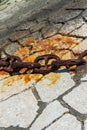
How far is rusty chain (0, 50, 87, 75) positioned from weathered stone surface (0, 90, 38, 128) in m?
0.25

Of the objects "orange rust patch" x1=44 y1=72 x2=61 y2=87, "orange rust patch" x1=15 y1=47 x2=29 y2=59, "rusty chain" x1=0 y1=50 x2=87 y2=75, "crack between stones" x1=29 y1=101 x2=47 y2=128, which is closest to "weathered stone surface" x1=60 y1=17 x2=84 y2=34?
"orange rust patch" x1=15 y1=47 x2=29 y2=59

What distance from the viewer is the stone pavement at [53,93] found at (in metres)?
2.76

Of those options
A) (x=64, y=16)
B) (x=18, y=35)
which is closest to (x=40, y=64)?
(x=18, y=35)

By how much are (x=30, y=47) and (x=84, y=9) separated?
99 cm

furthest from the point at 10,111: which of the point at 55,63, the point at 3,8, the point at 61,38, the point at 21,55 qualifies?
the point at 3,8

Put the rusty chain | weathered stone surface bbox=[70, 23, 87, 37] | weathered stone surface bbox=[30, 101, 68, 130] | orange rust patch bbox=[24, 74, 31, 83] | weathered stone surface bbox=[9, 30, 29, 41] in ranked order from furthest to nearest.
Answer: weathered stone surface bbox=[9, 30, 29, 41] < weathered stone surface bbox=[70, 23, 87, 37] < orange rust patch bbox=[24, 74, 31, 83] < the rusty chain < weathered stone surface bbox=[30, 101, 68, 130]

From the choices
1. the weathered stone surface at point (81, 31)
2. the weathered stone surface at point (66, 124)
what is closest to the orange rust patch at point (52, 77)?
the weathered stone surface at point (66, 124)

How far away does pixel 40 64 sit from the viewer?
3162 millimetres

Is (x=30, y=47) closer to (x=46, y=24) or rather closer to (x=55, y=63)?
(x=46, y=24)

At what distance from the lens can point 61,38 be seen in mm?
3932

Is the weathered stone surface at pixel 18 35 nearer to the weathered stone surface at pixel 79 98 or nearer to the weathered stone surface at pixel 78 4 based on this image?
the weathered stone surface at pixel 78 4

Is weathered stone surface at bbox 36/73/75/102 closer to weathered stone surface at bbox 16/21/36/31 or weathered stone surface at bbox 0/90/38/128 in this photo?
weathered stone surface at bbox 0/90/38/128

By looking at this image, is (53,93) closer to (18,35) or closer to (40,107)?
(40,107)

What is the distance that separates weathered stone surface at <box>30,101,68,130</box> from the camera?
2.74 m
